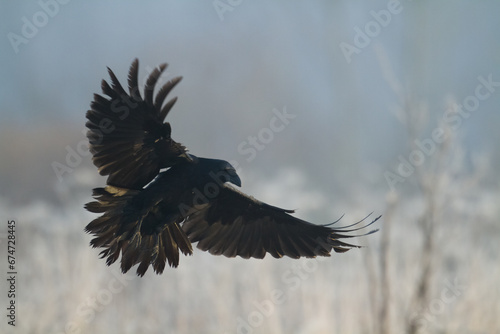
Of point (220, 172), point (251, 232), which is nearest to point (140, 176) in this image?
point (220, 172)

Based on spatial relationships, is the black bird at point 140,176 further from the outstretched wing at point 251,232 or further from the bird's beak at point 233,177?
the outstretched wing at point 251,232

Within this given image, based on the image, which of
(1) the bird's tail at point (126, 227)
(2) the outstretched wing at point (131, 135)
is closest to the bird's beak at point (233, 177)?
(2) the outstretched wing at point (131, 135)

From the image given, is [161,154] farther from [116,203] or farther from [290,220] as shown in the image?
[290,220]

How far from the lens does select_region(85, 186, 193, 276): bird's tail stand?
5355 mm

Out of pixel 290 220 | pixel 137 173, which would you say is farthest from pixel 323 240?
pixel 137 173

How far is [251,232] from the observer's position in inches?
277

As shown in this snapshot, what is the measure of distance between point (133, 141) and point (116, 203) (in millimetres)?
585

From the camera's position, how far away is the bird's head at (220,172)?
17.8 ft

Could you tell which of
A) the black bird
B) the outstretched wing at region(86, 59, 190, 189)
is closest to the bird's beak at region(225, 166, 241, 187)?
the black bird

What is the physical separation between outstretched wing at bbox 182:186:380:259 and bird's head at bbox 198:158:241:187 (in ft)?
4.27

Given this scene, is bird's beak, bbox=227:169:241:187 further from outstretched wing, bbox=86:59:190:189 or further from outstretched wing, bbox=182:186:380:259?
outstretched wing, bbox=182:186:380:259

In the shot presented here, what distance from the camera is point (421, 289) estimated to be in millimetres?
14258

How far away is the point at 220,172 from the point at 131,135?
2.87 ft

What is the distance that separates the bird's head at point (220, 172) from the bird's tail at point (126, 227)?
0.57 metres
